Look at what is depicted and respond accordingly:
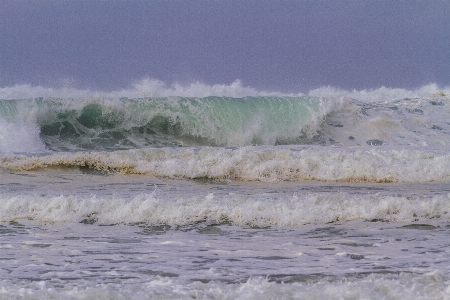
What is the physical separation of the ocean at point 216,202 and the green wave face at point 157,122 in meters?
0.04

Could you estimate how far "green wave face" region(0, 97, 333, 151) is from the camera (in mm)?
13812

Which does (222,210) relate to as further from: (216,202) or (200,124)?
(200,124)

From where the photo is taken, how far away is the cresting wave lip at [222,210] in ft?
21.0

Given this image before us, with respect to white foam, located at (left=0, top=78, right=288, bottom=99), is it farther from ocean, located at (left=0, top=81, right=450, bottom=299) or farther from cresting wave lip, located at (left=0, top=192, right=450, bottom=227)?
cresting wave lip, located at (left=0, top=192, right=450, bottom=227)

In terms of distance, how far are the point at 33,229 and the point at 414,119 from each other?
12.6 meters

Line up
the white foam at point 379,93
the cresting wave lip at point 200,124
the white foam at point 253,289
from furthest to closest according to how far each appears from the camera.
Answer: the white foam at point 379,93
the cresting wave lip at point 200,124
the white foam at point 253,289

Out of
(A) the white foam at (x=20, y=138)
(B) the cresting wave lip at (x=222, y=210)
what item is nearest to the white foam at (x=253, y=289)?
(B) the cresting wave lip at (x=222, y=210)

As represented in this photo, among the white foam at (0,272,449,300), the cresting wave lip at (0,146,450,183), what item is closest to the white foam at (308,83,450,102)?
the cresting wave lip at (0,146,450,183)

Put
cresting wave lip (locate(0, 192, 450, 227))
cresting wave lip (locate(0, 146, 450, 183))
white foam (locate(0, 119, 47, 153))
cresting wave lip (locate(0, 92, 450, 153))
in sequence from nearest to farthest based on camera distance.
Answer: cresting wave lip (locate(0, 192, 450, 227))
cresting wave lip (locate(0, 146, 450, 183))
white foam (locate(0, 119, 47, 153))
cresting wave lip (locate(0, 92, 450, 153))

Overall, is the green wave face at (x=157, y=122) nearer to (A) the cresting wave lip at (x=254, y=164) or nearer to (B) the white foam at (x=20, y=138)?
(B) the white foam at (x=20, y=138)

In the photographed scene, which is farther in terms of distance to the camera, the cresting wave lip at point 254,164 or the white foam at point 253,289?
the cresting wave lip at point 254,164

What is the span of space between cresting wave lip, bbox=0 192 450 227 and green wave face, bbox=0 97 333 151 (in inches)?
252

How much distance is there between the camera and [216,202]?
23.0 feet

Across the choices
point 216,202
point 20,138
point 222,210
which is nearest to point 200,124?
point 20,138
